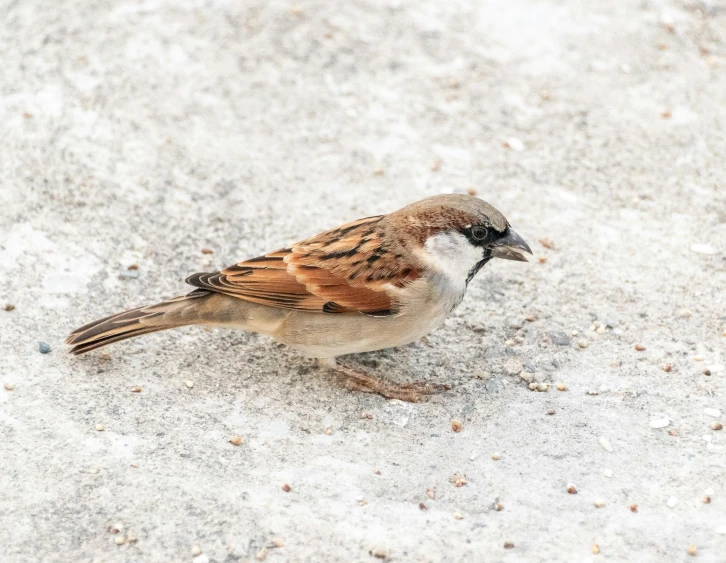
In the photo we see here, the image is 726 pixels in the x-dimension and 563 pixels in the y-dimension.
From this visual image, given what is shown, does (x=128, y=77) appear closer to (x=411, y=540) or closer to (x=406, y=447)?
(x=406, y=447)

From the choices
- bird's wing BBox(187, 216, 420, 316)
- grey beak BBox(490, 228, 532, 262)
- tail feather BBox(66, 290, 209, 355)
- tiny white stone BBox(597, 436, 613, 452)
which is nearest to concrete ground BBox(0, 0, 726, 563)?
tiny white stone BBox(597, 436, 613, 452)

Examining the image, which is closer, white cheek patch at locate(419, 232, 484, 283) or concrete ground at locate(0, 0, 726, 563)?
Answer: concrete ground at locate(0, 0, 726, 563)

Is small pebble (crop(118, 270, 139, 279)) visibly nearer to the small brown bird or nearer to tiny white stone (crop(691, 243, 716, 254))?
the small brown bird

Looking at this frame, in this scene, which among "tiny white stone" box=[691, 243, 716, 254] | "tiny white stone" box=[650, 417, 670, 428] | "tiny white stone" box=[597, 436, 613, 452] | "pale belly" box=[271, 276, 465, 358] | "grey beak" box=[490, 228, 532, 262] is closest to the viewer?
A: "tiny white stone" box=[597, 436, 613, 452]

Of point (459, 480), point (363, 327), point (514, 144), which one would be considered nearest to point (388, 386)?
point (363, 327)

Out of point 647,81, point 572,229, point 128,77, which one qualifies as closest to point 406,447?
point 572,229
